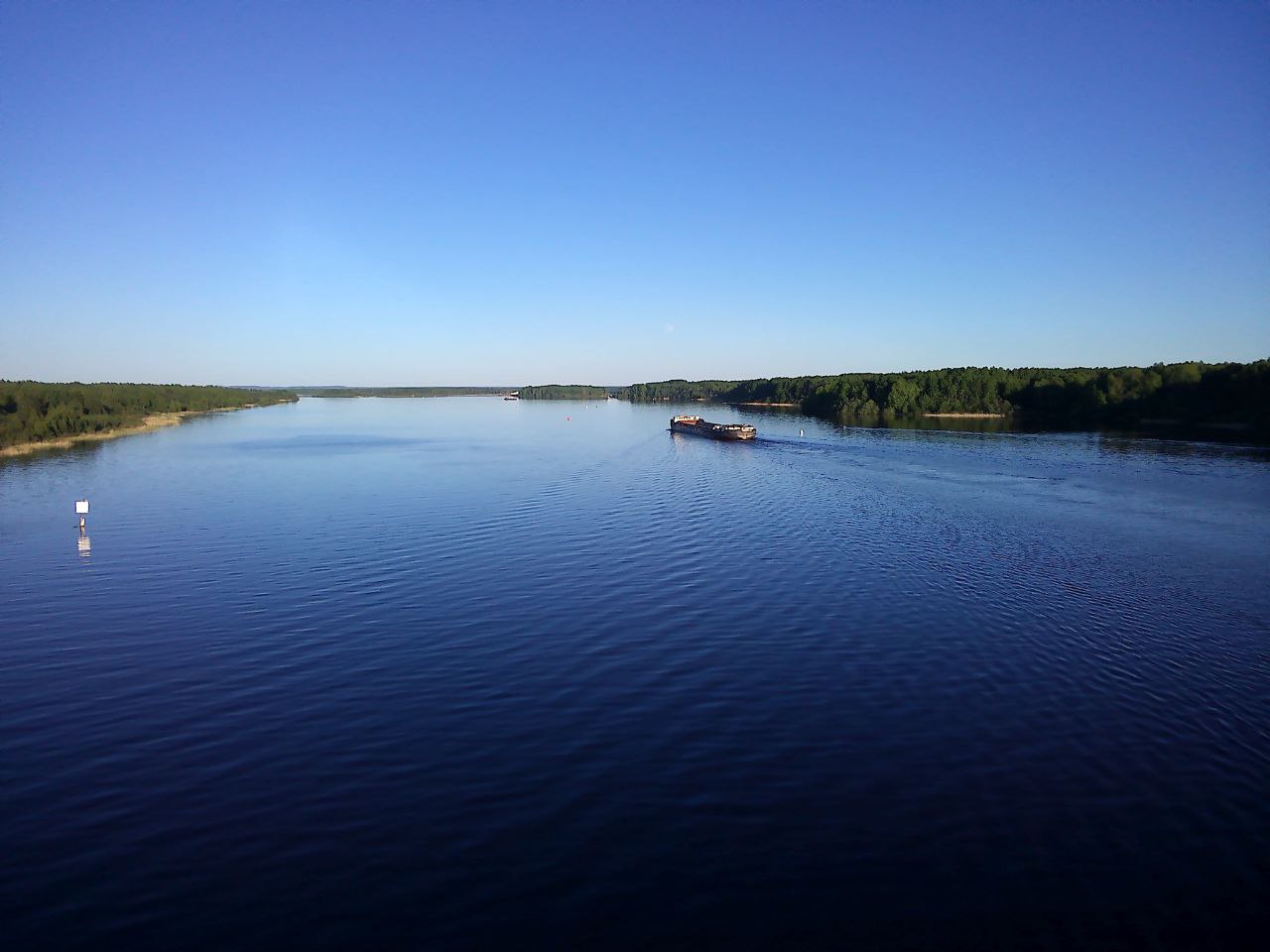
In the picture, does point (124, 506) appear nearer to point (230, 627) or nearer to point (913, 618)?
point (230, 627)

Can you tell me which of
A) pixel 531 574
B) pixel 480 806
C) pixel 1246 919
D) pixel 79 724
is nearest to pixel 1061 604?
pixel 1246 919

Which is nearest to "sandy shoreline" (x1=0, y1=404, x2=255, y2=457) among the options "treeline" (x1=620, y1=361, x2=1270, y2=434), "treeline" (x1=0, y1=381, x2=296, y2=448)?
"treeline" (x1=0, y1=381, x2=296, y2=448)

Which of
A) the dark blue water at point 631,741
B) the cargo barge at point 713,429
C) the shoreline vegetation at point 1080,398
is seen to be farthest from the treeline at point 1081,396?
the dark blue water at point 631,741

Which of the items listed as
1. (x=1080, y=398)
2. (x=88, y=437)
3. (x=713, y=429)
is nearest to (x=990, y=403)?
(x=1080, y=398)

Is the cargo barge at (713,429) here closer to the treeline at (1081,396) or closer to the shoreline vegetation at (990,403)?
the shoreline vegetation at (990,403)

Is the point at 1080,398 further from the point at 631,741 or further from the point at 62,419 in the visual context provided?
the point at 62,419
